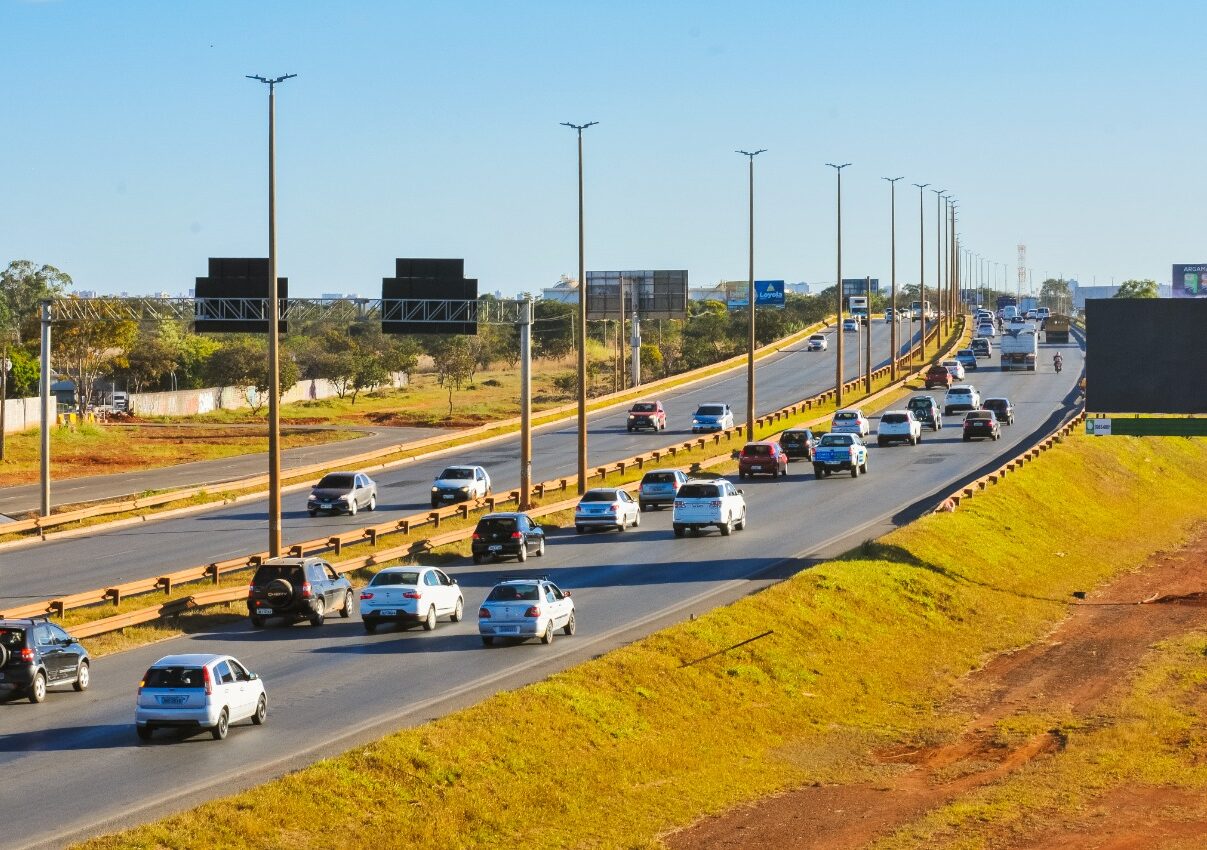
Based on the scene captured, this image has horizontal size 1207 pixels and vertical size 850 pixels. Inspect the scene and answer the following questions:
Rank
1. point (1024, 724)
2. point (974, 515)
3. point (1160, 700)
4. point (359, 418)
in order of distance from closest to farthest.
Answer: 1. point (1024, 724)
2. point (1160, 700)
3. point (974, 515)
4. point (359, 418)

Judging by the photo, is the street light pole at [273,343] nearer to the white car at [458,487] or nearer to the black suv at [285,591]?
the black suv at [285,591]

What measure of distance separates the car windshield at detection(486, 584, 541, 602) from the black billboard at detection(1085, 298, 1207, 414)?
2607 centimetres

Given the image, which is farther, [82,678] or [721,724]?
[721,724]

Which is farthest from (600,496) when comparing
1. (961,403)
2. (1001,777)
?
(961,403)

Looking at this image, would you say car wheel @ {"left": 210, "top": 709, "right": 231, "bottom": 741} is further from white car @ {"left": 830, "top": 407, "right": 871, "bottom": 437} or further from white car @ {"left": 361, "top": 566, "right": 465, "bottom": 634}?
white car @ {"left": 830, "top": 407, "right": 871, "bottom": 437}

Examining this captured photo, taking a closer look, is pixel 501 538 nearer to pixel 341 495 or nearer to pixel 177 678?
pixel 341 495

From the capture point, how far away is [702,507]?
187 ft

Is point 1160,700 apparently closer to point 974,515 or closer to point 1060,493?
point 974,515

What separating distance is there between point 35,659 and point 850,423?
65136 millimetres

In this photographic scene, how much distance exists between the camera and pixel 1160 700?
38.8 m

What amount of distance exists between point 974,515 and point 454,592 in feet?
89.1

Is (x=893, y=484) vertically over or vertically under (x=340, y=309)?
under

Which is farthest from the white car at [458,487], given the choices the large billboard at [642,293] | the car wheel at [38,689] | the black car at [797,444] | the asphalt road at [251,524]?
the large billboard at [642,293]

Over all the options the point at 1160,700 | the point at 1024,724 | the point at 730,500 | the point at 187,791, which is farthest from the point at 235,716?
the point at 730,500
